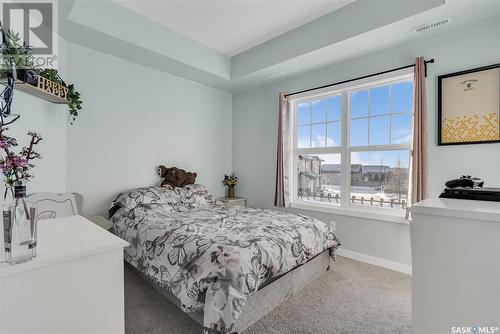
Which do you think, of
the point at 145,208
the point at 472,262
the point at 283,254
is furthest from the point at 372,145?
the point at 145,208

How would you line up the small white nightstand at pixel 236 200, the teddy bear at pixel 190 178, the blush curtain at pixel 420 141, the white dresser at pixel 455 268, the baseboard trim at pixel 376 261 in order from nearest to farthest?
the white dresser at pixel 455 268
the blush curtain at pixel 420 141
the baseboard trim at pixel 376 261
the teddy bear at pixel 190 178
the small white nightstand at pixel 236 200

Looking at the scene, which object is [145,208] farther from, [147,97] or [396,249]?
[396,249]

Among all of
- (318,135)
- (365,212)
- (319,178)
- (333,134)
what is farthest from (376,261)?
(318,135)

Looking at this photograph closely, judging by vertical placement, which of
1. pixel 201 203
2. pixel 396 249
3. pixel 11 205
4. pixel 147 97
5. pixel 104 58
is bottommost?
pixel 396 249

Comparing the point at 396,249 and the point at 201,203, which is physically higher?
the point at 201,203

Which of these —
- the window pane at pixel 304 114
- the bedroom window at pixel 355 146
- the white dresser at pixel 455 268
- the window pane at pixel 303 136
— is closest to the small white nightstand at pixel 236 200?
the bedroom window at pixel 355 146

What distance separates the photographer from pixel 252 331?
5.41 feet

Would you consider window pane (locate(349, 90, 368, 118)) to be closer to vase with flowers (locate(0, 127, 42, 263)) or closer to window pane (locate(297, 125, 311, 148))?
window pane (locate(297, 125, 311, 148))

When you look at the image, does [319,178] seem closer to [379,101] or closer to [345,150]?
[345,150]

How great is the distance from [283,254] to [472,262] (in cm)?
117

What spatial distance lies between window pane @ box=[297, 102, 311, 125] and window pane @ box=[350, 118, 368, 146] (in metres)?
0.70

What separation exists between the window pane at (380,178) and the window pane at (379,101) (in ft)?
1.72

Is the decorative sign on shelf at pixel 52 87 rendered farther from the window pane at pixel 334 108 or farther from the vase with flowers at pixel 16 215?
the window pane at pixel 334 108

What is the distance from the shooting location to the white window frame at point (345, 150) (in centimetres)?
274
